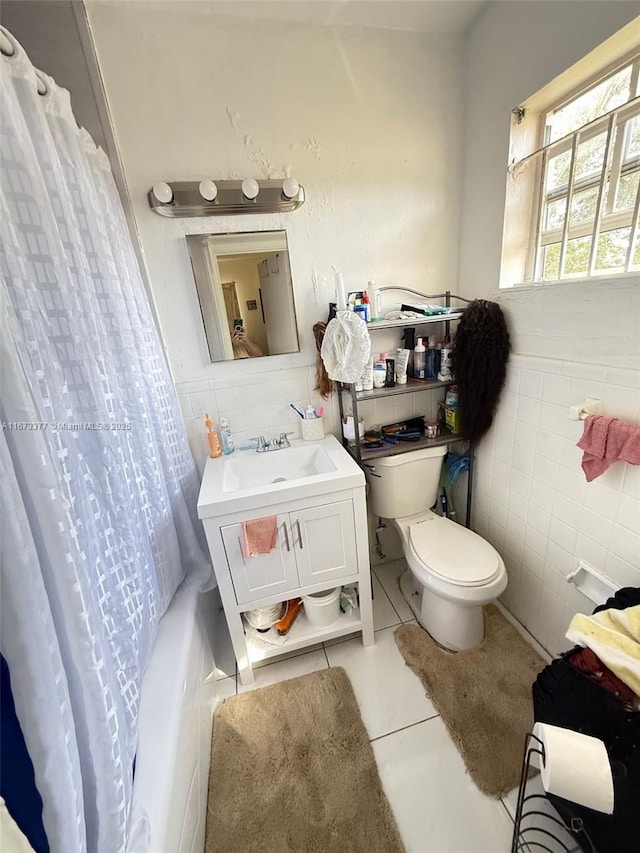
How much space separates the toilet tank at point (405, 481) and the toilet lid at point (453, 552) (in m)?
0.11

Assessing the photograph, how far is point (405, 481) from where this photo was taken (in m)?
1.60

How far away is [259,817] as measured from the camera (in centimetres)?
103

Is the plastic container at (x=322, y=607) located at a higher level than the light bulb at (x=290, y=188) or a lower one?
lower

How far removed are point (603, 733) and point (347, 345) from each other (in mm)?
1309

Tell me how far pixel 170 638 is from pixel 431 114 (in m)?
2.30

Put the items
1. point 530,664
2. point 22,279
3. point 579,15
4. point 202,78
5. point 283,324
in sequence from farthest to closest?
point 283,324 < point 530,664 < point 202,78 < point 579,15 < point 22,279

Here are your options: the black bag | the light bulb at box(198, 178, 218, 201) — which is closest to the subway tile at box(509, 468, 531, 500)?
the black bag

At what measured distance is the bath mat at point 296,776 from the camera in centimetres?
99

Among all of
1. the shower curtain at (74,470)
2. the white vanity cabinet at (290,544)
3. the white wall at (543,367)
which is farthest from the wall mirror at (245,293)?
the white wall at (543,367)

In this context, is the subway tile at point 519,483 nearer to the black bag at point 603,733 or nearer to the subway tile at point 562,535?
the subway tile at point 562,535

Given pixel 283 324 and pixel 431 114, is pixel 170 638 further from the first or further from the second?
pixel 431 114

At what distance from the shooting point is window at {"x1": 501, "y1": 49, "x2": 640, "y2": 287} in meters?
1.02

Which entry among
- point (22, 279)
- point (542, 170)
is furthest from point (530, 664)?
point (22, 279)

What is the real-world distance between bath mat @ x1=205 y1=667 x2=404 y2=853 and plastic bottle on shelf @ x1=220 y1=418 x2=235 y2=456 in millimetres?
1024
